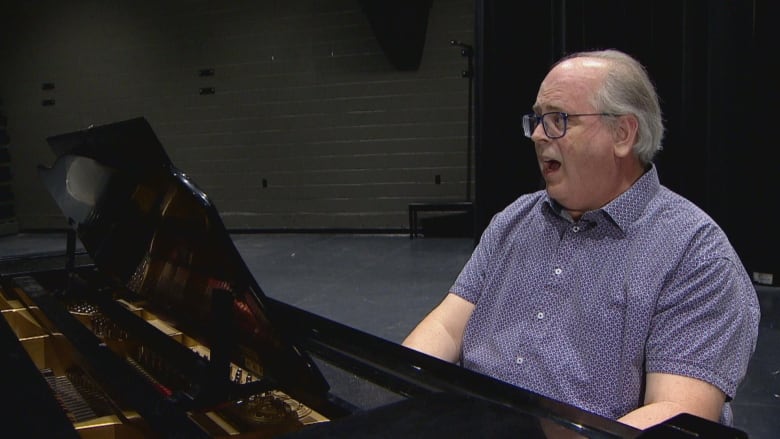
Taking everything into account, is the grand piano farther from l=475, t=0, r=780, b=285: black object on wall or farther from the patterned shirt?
l=475, t=0, r=780, b=285: black object on wall

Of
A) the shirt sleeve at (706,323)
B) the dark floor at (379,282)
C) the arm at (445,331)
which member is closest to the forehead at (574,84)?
the shirt sleeve at (706,323)

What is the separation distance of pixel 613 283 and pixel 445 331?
437 millimetres

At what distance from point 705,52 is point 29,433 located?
457cm

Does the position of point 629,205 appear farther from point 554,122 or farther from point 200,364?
point 200,364

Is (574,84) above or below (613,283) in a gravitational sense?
above

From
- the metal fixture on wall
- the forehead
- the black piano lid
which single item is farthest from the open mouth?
the metal fixture on wall

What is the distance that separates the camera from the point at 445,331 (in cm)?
163

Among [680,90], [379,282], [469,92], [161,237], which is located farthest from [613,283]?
[469,92]

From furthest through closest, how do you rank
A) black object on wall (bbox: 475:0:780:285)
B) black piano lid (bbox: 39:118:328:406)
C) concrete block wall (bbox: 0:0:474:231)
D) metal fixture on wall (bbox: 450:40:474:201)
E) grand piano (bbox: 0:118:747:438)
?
concrete block wall (bbox: 0:0:474:231) → metal fixture on wall (bbox: 450:40:474:201) → black object on wall (bbox: 475:0:780:285) → black piano lid (bbox: 39:118:328:406) → grand piano (bbox: 0:118:747:438)

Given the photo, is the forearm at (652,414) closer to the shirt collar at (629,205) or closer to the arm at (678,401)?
the arm at (678,401)

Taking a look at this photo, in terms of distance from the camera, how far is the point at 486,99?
4.21 m

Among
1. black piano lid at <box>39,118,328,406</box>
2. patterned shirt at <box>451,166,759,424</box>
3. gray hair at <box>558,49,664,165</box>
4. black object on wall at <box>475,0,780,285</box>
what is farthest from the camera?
black object on wall at <box>475,0,780,285</box>

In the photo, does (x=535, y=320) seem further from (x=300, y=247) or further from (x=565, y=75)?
(x=300, y=247)

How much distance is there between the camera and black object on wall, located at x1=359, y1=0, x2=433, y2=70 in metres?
7.27
